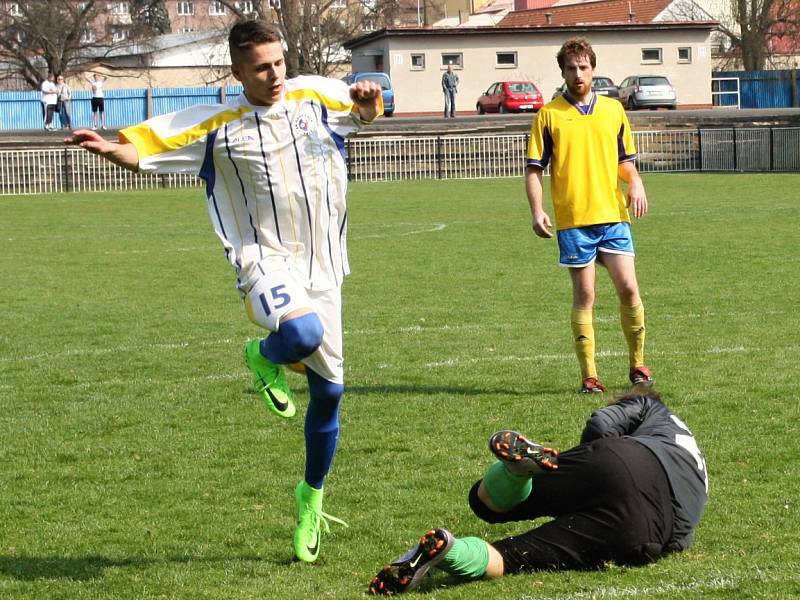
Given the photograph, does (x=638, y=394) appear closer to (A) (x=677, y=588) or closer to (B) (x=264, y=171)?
(A) (x=677, y=588)

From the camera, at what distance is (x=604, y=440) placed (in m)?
4.82

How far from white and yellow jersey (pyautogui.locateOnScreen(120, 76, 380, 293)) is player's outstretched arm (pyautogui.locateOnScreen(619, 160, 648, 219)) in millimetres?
3580

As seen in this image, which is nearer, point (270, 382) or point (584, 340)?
point (270, 382)

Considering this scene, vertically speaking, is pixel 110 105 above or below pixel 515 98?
above

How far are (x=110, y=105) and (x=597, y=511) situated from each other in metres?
57.9

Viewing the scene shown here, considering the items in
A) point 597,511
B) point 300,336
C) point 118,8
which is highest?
point 118,8

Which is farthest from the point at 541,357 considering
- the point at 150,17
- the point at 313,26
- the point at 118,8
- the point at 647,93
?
the point at 118,8

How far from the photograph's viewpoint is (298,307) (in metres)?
5.04

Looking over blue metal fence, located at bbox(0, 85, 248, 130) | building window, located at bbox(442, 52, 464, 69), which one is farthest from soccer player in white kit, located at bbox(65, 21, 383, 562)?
building window, located at bbox(442, 52, 464, 69)

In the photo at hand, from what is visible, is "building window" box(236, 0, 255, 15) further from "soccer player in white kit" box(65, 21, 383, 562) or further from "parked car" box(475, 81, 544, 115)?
"soccer player in white kit" box(65, 21, 383, 562)

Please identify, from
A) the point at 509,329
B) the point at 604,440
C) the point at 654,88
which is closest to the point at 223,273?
the point at 509,329

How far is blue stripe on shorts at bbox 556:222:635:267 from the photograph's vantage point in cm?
843

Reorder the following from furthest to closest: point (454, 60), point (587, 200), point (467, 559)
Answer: point (454, 60) → point (587, 200) → point (467, 559)

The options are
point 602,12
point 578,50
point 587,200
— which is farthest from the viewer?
point 602,12
